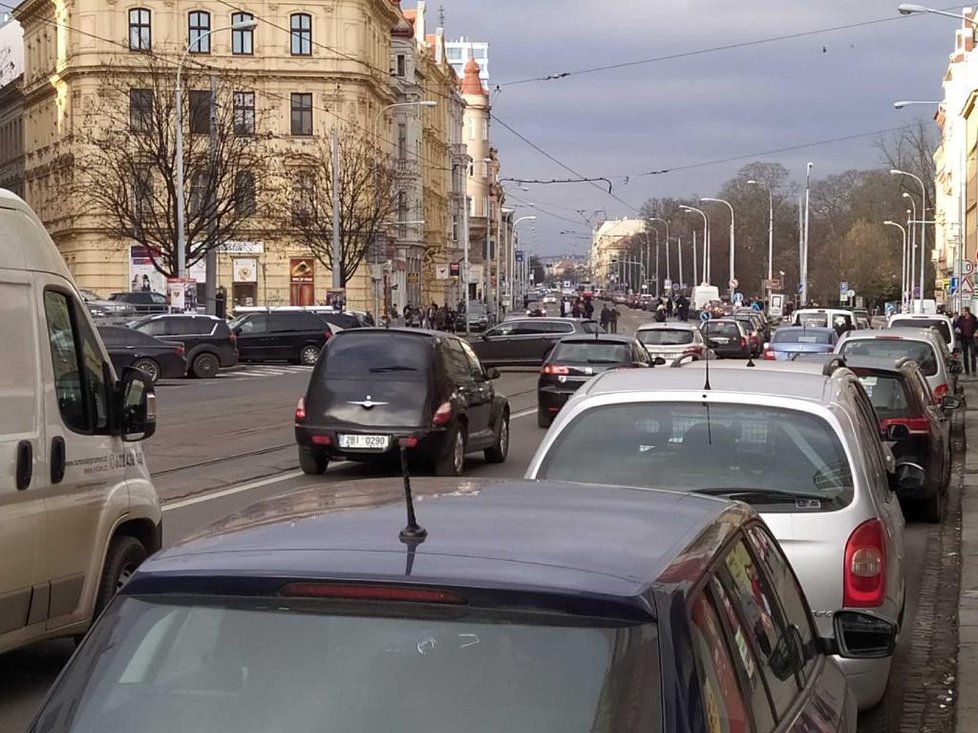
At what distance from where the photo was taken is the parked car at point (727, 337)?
49156mm

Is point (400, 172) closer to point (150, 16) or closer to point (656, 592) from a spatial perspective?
point (150, 16)

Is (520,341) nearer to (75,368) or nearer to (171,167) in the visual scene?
(171,167)

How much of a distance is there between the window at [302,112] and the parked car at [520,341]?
1417 inches

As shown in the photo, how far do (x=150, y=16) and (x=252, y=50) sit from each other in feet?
16.2

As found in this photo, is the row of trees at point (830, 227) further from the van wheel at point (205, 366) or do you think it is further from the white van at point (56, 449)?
the white van at point (56, 449)

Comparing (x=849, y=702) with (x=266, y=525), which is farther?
(x=849, y=702)

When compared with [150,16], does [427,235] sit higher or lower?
lower

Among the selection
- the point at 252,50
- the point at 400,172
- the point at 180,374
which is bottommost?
the point at 180,374

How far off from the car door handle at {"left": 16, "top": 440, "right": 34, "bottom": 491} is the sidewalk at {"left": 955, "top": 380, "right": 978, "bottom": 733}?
→ 410 cm

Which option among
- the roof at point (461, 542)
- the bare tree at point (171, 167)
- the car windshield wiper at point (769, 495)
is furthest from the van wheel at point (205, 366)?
the roof at point (461, 542)

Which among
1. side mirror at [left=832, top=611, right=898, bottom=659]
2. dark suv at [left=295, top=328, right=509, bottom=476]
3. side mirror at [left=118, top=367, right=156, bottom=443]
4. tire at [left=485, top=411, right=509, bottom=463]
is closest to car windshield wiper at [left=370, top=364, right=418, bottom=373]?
dark suv at [left=295, top=328, right=509, bottom=476]

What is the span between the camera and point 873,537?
21.4 feet

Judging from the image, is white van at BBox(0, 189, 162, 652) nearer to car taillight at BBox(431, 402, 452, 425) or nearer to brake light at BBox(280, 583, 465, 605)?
brake light at BBox(280, 583, 465, 605)

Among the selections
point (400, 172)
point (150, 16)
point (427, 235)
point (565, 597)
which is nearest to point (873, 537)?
point (565, 597)
